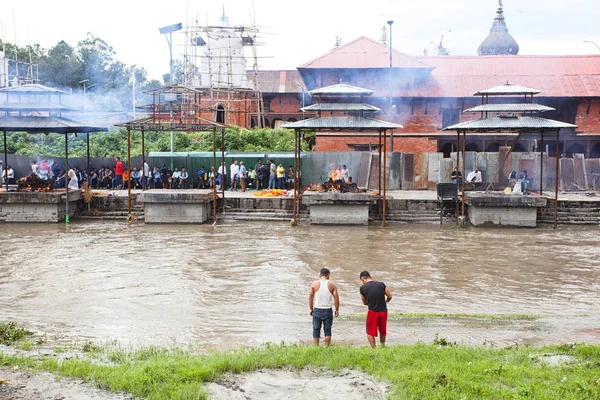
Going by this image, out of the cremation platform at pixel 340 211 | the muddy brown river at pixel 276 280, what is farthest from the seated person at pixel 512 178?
the cremation platform at pixel 340 211

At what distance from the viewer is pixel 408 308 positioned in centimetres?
1180

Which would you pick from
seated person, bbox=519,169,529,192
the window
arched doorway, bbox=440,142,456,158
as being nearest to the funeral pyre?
seated person, bbox=519,169,529,192

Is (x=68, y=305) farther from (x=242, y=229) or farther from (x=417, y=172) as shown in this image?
(x=417, y=172)

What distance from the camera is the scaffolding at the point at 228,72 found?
4356 cm

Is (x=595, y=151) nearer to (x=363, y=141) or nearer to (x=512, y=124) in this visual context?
(x=363, y=141)

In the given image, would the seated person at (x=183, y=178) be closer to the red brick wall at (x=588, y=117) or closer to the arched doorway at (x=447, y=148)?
the arched doorway at (x=447, y=148)

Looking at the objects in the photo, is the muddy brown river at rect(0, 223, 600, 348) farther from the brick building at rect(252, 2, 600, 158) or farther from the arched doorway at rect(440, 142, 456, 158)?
the arched doorway at rect(440, 142, 456, 158)

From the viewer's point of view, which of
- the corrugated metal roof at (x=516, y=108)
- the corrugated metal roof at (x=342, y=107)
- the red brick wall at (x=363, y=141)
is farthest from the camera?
the red brick wall at (x=363, y=141)

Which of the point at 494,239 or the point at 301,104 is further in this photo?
the point at 301,104

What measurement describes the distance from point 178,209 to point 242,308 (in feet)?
38.8

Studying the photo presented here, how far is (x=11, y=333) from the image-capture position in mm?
9422

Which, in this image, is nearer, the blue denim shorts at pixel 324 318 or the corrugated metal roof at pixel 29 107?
the blue denim shorts at pixel 324 318

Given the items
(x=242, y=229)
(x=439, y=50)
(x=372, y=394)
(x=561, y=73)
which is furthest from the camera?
(x=439, y=50)

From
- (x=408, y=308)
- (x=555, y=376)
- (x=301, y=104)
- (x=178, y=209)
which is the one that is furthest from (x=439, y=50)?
(x=555, y=376)
